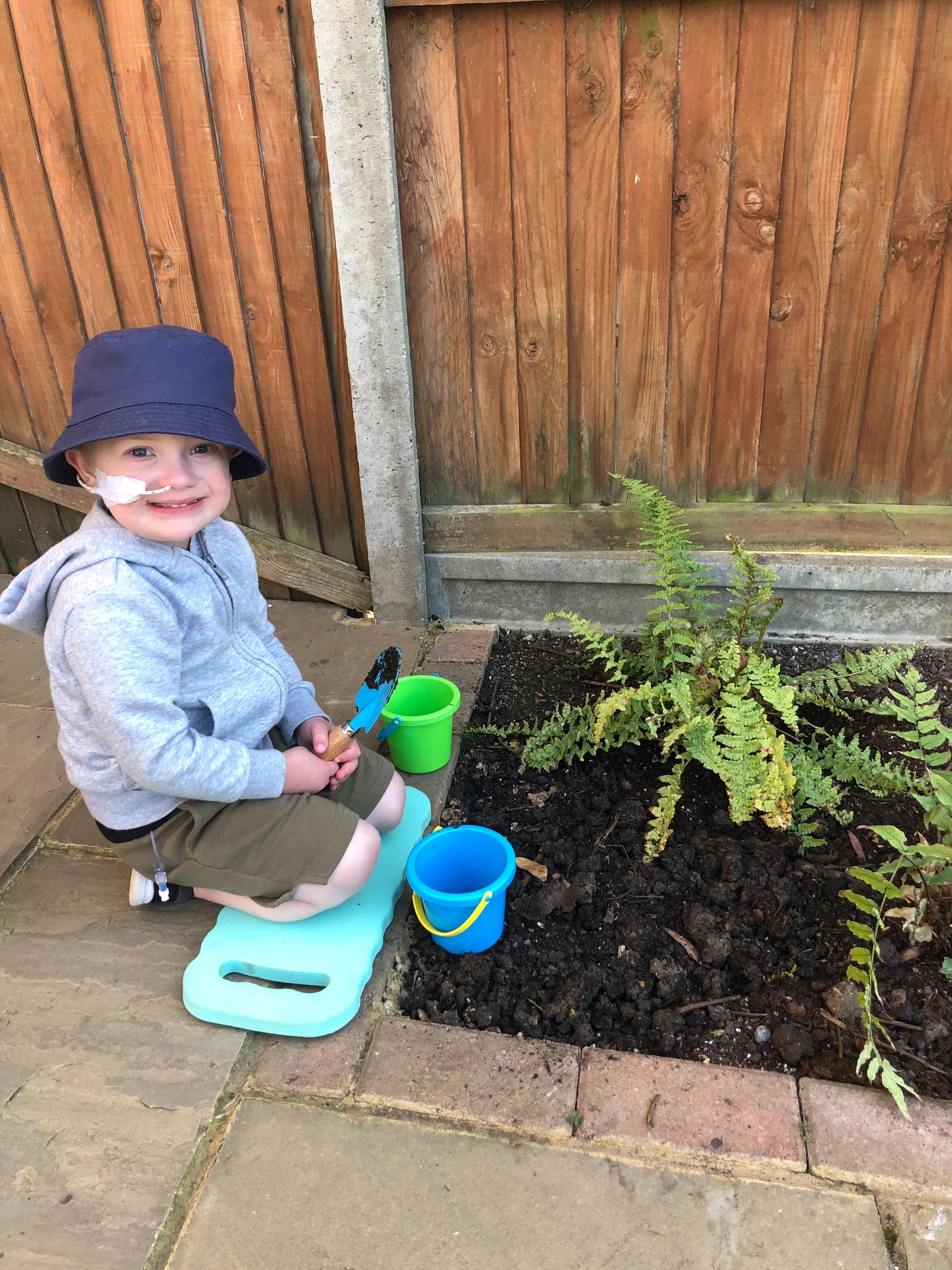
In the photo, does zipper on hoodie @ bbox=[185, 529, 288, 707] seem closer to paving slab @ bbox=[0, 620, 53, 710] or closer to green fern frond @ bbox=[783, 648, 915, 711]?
paving slab @ bbox=[0, 620, 53, 710]

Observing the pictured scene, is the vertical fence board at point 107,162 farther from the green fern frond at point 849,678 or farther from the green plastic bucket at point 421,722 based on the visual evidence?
the green fern frond at point 849,678

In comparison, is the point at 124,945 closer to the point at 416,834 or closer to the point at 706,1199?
the point at 416,834

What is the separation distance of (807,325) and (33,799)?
9.38 feet

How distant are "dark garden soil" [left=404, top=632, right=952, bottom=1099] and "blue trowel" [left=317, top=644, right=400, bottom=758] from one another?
1.51 feet

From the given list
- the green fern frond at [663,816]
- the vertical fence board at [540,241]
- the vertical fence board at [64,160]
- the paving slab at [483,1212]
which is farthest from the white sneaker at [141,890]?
the vertical fence board at [64,160]

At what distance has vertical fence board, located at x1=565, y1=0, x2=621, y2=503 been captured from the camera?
251 centimetres

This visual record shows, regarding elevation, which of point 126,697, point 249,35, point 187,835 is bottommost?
point 187,835

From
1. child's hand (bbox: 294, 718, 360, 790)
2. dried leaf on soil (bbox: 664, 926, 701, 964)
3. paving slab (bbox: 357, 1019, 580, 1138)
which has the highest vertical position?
child's hand (bbox: 294, 718, 360, 790)

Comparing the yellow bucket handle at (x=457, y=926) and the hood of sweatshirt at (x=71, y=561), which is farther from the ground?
the hood of sweatshirt at (x=71, y=561)

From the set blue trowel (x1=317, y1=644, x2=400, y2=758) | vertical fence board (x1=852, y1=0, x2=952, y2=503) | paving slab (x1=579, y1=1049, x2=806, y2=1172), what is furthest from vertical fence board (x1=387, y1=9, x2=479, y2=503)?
paving slab (x1=579, y1=1049, x2=806, y2=1172)

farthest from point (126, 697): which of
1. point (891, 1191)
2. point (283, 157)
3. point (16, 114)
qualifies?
point (16, 114)

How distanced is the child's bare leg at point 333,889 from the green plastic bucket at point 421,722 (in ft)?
1.39

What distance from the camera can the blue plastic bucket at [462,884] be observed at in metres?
1.83

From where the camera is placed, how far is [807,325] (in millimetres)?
2777
